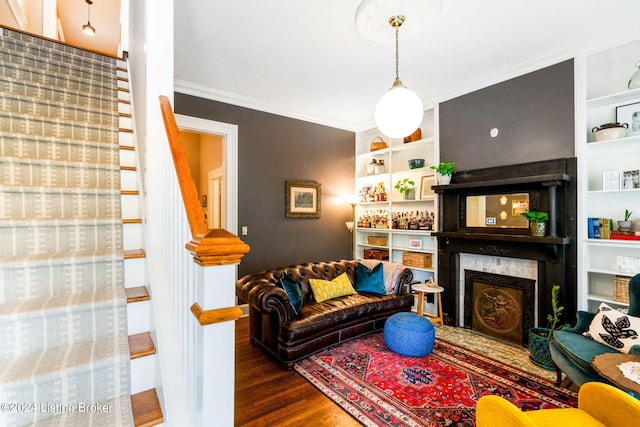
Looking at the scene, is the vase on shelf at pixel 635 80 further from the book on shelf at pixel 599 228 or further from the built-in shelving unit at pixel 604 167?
the book on shelf at pixel 599 228

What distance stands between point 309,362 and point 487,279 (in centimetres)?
228

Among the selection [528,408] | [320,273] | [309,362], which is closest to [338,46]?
[320,273]

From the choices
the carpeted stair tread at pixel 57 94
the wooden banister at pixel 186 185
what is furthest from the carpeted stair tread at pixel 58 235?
the carpeted stair tread at pixel 57 94

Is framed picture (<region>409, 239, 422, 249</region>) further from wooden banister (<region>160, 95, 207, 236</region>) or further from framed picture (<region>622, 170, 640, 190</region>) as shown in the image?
wooden banister (<region>160, 95, 207, 236</region>)

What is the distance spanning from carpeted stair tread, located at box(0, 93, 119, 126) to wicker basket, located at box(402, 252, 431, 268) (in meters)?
3.83

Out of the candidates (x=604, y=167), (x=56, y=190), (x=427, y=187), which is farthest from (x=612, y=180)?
(x=56, y=190)

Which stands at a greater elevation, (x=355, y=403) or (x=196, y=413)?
(x=196, y=413)

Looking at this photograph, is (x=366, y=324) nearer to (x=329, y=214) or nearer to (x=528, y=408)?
(x=528, y=408)

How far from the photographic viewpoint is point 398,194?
15.6 feet

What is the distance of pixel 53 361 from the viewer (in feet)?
3.90

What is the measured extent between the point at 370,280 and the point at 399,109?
7.41ft

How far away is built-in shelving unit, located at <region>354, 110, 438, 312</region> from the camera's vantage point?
425 cm

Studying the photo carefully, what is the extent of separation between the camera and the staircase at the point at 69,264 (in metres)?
1.16

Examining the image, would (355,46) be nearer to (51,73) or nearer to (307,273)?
(307,273)
